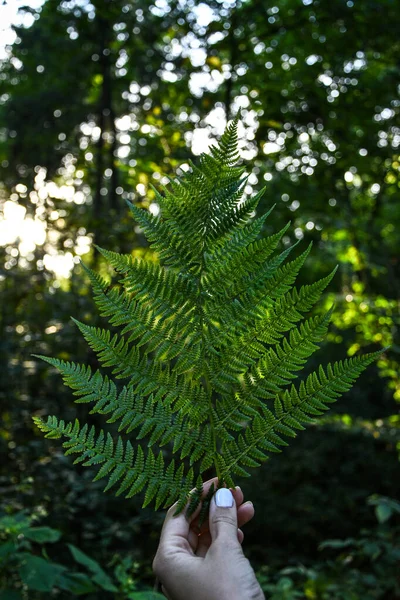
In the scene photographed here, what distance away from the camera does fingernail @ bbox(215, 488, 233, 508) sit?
1338 millimetres

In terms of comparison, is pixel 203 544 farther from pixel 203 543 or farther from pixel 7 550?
pixel 7 550

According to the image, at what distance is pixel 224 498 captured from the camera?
1341 millimetres

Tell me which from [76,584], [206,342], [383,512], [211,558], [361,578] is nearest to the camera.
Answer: [211,558]

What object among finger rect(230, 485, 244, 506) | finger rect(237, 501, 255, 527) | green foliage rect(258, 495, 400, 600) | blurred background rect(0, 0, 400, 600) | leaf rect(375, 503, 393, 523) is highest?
blurred background rect(0, 0, 400, 600)

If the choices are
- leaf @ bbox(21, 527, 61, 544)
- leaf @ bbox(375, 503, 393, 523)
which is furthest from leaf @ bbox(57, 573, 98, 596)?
leaf @ bbox(375, 503, 393, 523)

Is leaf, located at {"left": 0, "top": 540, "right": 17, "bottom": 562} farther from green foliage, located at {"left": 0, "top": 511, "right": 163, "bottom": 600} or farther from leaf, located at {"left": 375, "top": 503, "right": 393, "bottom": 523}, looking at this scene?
leaf, located at {"left": 375, "top": 503, "right": 393, "bottom": 523}

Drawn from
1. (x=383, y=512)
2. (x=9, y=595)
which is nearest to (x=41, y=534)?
(x=9, y=595)

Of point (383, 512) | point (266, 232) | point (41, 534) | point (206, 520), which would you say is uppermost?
point (266, 232)

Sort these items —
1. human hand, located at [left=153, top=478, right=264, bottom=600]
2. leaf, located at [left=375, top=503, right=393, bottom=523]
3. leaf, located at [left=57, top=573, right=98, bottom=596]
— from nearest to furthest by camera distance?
human hand, located at [left=153, top=478, right=264, bottom=600] < leaf, located at [left=57, top=573, right=98, bottom=596] < leaf, located at [left=375, top=503, right=393, bottom=523]

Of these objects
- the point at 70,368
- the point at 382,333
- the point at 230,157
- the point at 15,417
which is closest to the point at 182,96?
the point at 382,333

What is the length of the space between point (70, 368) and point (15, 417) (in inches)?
187

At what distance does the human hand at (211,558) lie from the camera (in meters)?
1.23

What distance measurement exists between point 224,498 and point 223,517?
0.04 meters

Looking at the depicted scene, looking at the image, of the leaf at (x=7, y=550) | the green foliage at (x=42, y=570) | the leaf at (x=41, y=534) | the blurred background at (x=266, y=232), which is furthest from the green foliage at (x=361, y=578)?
the leaf at (x=7, y=550)
